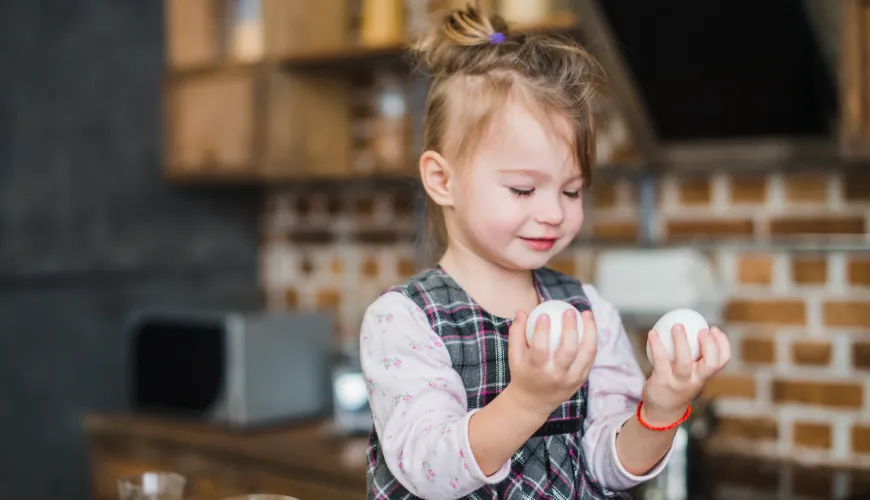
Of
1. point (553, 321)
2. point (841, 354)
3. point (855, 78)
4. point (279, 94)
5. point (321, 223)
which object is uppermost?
point (279, 94)

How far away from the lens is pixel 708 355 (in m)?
0.78

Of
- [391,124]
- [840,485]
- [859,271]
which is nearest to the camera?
[840,485]

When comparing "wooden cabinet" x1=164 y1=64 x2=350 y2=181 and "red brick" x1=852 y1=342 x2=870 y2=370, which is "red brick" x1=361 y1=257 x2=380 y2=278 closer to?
"wooden cabinet" x1=164 y1=64 x2=350 y2=181

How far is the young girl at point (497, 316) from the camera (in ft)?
2.65

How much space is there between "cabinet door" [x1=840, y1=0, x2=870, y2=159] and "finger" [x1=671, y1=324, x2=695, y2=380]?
1.08 meters

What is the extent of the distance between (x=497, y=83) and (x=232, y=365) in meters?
1.59

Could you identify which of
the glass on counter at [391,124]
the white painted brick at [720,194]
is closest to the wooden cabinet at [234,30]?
the glass on counter at [391,124]

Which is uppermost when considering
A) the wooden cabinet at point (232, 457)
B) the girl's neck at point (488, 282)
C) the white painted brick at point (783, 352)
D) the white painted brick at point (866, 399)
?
the girl's neck at point (488, 282)

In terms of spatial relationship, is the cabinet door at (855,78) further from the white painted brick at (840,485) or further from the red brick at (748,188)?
the white painted brick at (840,485)

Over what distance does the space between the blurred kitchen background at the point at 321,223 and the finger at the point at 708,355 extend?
95 centimetres

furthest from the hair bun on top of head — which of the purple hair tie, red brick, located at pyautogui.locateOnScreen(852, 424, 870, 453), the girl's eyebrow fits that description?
red brick, located at pyautogui.locateOnScreen(852, 424, 870, 453)

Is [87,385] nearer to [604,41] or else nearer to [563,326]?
[604,41]

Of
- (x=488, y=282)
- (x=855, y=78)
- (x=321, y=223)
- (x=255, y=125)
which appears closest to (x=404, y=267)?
(x=321, y=223)

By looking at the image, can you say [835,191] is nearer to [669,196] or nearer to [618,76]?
[669,196]
